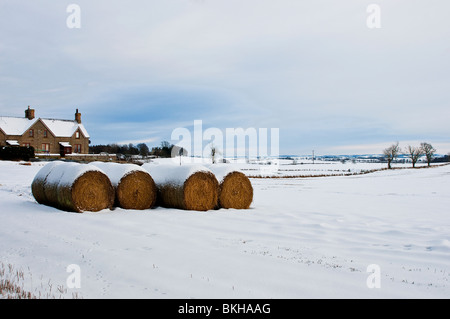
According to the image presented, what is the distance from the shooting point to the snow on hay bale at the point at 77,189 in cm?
1063

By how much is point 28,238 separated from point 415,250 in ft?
25.8

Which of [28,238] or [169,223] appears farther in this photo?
[169,223]

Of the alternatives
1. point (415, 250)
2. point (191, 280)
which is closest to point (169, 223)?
point (191, 280)

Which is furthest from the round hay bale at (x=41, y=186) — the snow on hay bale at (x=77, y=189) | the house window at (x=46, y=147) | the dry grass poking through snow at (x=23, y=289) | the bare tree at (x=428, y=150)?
the bare tree at (x=428, y=150)

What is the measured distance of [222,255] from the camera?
20.7 ft

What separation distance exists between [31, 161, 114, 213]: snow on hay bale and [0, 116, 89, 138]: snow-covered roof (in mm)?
45167

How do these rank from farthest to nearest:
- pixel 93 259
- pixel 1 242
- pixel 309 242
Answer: pixel 309 242, pixel 1 242, pixel 93 259

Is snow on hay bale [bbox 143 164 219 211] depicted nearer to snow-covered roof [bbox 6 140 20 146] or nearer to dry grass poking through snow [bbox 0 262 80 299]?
dry grass poking through snow [bbox 0 262 80 299]

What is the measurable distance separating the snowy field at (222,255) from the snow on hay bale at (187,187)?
97cm

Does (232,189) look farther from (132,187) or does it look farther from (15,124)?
(15,124)

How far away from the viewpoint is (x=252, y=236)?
8.20 meters

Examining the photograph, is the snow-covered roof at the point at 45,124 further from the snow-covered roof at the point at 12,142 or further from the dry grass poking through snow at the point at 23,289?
the dry grass poking through snow at the point at 23,289

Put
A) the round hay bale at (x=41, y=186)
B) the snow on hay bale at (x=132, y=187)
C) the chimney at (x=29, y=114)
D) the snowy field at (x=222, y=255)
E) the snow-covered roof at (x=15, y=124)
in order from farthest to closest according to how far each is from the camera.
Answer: the chimney at (x=29, y=114), the snow-covered roof at (x=15, y=124), the round hay bale at (x=41, y=186), the snow on hay bale at (x=132, y=187), the snowy field at (x=222, y=255)
